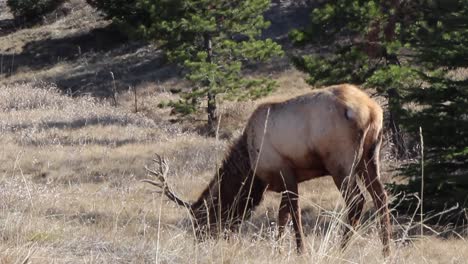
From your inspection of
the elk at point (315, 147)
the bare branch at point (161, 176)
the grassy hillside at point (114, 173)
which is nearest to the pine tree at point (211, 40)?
the grassy hillside at point (114, 173)

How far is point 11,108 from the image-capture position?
845 inches

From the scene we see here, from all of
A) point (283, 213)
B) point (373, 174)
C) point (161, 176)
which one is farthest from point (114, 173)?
point (161, 176)

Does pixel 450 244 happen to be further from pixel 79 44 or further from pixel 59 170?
pixel 79 44

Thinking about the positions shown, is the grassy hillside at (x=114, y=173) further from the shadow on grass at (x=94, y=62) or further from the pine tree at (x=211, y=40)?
the pine tree at (x=211, y=40)

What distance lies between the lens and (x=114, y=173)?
13227 millimetres

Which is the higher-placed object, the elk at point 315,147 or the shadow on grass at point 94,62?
the elk at point 315,147

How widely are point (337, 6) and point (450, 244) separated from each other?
8252mm

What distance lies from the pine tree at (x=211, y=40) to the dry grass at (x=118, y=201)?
1567mm

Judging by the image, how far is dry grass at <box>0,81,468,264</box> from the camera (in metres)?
4.25

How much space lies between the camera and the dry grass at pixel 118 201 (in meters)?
4.25

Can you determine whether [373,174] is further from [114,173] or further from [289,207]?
[114,173]

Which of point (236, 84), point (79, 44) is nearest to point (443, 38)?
point (236, 84)

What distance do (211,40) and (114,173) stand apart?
35.9 feet

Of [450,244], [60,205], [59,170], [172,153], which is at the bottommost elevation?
[172,153]
